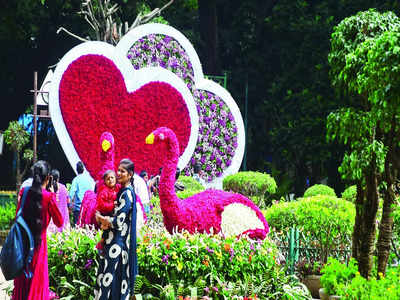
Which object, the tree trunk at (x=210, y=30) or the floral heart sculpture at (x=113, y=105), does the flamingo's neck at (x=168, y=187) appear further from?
the tree trunk at (x=210, y=30)

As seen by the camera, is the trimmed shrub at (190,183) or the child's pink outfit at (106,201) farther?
the trimmed shrub at (190,183)

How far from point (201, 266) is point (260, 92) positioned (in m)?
20.9

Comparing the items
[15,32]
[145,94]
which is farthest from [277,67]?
[145,94]

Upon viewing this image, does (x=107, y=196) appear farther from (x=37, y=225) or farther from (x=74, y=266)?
(x=74, y=266)

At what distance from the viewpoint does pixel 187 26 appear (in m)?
28.7

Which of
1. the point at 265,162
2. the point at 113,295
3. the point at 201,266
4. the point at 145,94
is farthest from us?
the point at 265,162

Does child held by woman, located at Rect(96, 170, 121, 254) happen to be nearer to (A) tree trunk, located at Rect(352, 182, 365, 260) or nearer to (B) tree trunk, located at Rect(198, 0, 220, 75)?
(A) tree trunk, located at Rect(352, 182, 365, 260)

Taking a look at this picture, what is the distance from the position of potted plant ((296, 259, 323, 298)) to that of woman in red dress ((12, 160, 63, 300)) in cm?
479

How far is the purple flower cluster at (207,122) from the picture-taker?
16.9m

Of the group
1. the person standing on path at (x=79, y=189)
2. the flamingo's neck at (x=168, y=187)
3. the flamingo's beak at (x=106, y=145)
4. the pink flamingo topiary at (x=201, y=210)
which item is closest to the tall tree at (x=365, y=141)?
the pink flamingo topiary at (x=201, y=210)

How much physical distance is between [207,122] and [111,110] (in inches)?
131

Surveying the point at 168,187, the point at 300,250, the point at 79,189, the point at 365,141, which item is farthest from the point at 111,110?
the point at 365,141

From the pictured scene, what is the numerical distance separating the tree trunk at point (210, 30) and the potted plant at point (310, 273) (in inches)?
684

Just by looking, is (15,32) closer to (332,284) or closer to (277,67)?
(277,67)
